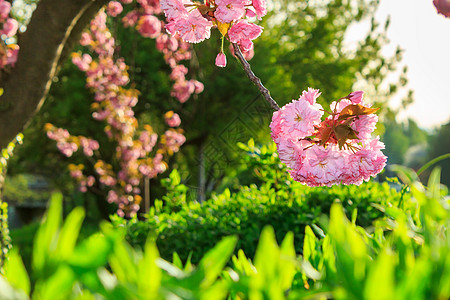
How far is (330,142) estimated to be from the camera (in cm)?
218

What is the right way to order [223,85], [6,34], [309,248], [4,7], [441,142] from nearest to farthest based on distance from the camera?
[309,248] → [4,7] → [6,34] → [223,85] → [441,142]

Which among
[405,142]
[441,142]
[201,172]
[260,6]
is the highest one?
[260,6]

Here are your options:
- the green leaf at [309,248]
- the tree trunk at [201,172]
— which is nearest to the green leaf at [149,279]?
the green leaf at [309,248]

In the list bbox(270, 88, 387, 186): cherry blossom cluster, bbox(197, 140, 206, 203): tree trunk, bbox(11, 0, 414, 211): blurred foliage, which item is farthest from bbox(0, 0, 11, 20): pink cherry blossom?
bbox(197, 140, 206, 203): tree trunk

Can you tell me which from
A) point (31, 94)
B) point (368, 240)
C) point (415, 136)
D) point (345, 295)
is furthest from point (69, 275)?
point (415, 136)

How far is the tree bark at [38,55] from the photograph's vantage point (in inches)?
150

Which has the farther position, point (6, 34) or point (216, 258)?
point (6, 34)

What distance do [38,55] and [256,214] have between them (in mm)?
2423

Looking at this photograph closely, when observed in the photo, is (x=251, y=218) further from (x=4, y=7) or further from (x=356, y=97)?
(x=4, y=7)

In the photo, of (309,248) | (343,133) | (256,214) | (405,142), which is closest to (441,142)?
(256,214)

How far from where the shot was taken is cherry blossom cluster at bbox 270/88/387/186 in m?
2.11

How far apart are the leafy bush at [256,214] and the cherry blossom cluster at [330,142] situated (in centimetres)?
162

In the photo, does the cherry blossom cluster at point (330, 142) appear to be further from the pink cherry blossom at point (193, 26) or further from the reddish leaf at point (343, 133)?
the pink cherry blossom at point (193, 26)

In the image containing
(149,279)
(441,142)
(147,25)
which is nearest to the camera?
(149,279)
